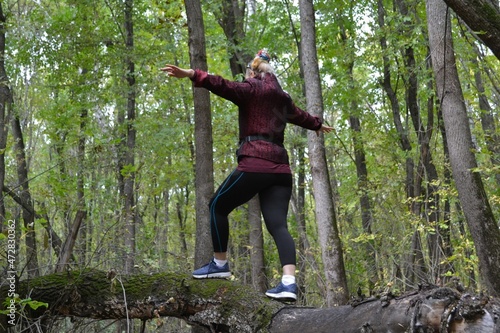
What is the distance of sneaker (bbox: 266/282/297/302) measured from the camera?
177 inches

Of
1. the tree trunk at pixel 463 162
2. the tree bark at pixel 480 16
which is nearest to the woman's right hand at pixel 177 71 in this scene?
the tree bark at pixel 480 16

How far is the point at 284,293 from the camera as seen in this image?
450 centimetres

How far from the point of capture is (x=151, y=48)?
14414 millimetres

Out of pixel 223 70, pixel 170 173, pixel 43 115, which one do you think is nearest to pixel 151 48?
pixel 43 115

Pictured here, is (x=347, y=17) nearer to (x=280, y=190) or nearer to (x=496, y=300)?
(x=280, y=190)

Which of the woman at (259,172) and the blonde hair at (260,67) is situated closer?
the woman at (259,172)

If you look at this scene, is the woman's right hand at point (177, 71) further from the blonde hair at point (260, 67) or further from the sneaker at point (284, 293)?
the sneaker at point (284, 293)

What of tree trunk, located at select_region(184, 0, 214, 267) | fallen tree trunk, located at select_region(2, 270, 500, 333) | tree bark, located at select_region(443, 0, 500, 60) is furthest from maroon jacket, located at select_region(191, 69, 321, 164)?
tree trunk, located at select_region(184, 0, 214, 267)

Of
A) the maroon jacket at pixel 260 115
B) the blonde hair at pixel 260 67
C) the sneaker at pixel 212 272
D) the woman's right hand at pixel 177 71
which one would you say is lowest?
the sneaker at pixel 212 272

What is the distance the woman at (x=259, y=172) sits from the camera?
4.59m

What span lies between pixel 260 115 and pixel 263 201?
2.41ft

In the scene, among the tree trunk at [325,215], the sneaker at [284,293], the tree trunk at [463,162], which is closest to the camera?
the sneaker at [284,293]

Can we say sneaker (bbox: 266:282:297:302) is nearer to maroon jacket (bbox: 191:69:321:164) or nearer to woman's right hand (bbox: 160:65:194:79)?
maroon jacket (bbox: 191:69:321:164)

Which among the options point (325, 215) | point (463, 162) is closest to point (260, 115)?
point (325, 215)
